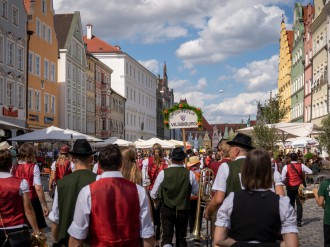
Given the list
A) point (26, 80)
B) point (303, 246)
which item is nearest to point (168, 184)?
point (303, 246)

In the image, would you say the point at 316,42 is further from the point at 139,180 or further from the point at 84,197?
the point at 84,197

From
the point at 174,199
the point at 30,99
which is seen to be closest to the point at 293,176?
the point at 174,199

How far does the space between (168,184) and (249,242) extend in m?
4.97

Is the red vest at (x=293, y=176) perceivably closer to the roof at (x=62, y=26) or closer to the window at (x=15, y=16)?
the window at (x=15, y=16)

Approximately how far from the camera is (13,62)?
3669 centimetres

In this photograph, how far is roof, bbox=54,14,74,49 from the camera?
50.8 meters

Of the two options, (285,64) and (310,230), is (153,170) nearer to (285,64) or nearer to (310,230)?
(310,230)

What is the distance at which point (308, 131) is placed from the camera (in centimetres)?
1881

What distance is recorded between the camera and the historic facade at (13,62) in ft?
114

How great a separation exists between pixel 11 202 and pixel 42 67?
128 ft

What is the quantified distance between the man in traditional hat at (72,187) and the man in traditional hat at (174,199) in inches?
135

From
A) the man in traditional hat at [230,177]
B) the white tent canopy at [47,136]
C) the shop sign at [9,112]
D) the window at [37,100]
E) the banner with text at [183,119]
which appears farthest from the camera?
the window at [37,100]

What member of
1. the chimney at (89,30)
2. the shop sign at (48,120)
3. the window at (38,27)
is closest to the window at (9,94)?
the window at (38,27)

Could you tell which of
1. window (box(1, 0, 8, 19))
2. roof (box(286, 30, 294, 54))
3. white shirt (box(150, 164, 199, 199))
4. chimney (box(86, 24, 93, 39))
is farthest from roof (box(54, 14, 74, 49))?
white shirt (box(150, 164, 199, 199))
